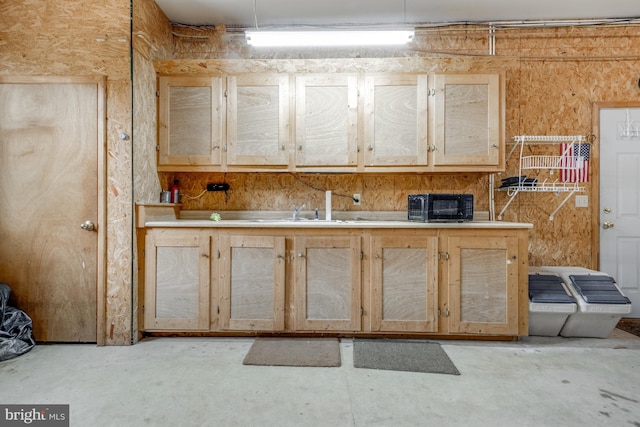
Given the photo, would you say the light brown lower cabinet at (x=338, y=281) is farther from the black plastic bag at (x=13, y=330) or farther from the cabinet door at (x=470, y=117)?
the black plastic bag at (x=13, y=330)

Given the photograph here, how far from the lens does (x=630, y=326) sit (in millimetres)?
3180

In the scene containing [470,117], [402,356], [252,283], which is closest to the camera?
[402,356]

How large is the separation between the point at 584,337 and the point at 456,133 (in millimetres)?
2164

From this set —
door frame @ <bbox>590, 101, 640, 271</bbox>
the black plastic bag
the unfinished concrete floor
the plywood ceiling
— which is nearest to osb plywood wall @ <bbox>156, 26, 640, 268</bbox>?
door frame @ <bbox>590, 101, 640, 271</bbox>

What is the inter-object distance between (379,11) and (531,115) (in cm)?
192

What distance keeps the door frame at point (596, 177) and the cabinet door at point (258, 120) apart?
10.4ft

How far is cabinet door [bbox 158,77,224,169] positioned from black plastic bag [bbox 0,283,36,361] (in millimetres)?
1625

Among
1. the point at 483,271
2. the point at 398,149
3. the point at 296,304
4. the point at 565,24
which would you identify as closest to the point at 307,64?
the point at 398,149

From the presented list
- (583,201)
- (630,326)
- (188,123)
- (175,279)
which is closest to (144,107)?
(188,123)

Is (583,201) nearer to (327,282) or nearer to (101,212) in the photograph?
(327,282)

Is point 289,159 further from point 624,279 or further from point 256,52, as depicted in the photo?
point 624,279

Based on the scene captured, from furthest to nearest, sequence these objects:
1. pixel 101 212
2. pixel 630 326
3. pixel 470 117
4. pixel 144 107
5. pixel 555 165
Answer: pixel 555 165
pixel 630 326
pixel 470 117
pixel 144 107
pixel 101 212

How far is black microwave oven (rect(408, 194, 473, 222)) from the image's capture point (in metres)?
2.78

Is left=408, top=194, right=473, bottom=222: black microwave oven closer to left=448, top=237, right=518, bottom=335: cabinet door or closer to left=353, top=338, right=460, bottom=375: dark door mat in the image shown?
left=448, top=237, right=518, bottom=335: cabinet door
